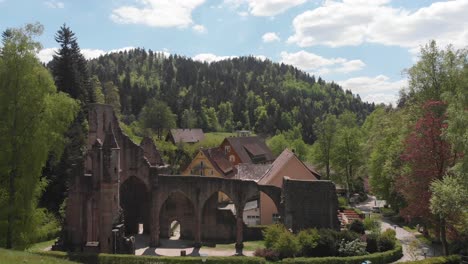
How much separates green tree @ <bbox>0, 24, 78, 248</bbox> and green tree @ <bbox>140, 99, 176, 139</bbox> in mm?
72081

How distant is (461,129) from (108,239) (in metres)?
23.6

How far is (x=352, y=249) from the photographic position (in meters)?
31.4

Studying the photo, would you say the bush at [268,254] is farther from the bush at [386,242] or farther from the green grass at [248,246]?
the bush at [386,242]

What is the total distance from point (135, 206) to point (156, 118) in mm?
56412

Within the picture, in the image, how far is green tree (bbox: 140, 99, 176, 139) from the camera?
317ft

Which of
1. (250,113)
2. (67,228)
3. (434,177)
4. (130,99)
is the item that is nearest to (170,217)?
(67,228)

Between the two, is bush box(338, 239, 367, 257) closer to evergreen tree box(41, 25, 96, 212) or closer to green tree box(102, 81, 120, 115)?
evergreen tree box(41, 25, 96, 212)

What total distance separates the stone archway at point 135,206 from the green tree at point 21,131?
17294mm

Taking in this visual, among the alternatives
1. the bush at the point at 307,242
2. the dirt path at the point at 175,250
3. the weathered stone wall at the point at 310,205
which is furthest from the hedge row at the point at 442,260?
the dirt path at the point at 175,250

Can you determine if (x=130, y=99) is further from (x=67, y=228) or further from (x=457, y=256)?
(x=457, y=256)

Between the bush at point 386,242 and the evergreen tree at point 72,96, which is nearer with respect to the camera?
the bush at point 386,242

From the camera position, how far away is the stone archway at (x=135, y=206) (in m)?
42.0

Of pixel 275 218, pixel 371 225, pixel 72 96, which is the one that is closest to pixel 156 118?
pixel 72 96

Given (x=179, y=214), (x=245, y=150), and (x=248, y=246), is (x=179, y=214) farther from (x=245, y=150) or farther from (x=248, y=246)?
(x=245, y=150)
